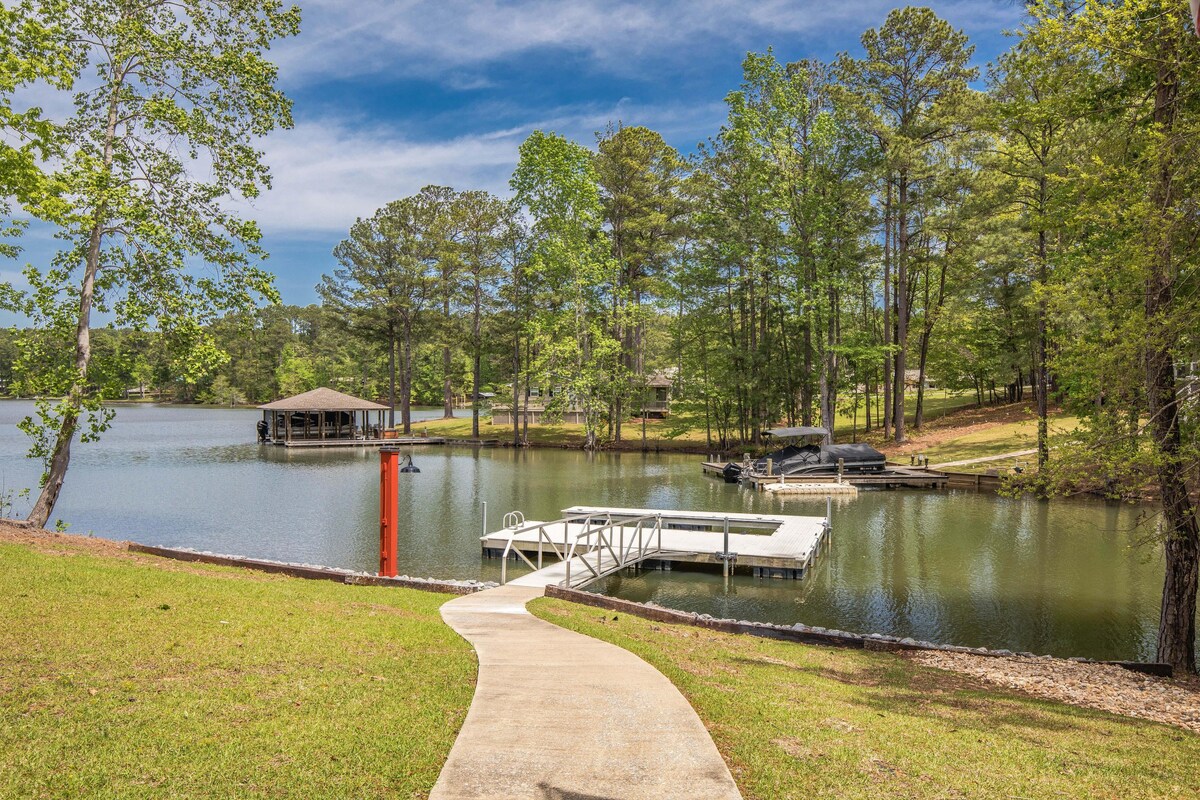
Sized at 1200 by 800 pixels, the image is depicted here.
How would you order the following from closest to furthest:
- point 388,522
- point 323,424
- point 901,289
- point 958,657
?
1. point 958,657
2. point 388,522
3. point 901,289
4. point 323,424

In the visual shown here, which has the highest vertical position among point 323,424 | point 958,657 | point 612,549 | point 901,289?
point 901,289

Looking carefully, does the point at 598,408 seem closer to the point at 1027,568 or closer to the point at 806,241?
the point at 806,241

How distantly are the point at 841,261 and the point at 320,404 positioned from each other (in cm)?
3403

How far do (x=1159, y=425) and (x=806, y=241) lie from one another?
93.9 feet

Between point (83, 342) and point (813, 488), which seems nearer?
point (83, 342)

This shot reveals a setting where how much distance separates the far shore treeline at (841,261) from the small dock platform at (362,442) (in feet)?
18.7

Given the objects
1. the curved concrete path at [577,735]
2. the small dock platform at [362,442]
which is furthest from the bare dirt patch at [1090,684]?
the small dock platform at [362,442]

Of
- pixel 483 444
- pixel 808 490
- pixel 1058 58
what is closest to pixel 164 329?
pixel 1058 58

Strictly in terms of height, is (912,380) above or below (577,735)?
above

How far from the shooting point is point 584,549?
16703 millimetres

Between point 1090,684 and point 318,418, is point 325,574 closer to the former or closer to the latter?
point 1090,684

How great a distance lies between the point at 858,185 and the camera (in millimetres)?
35750

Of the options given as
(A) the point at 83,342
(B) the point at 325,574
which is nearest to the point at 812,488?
(B) the point at 325,574

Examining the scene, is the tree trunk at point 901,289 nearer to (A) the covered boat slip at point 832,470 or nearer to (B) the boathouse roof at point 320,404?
(A) the covered boat slip at point 832,470
